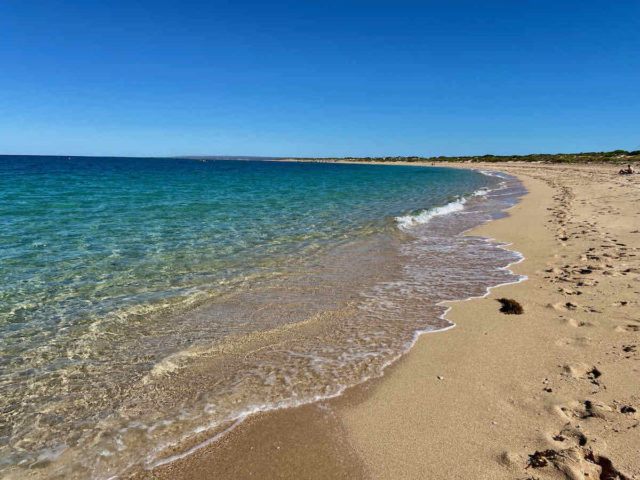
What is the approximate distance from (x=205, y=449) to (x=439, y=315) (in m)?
4.18

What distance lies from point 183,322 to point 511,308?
5261 mm

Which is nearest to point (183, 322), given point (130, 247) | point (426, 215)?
point (130, 247)

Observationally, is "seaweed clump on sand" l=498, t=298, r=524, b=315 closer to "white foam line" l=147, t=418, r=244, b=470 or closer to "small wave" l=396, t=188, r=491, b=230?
"white foam line" l=147, t=418, r=244, b=470

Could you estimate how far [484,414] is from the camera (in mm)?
3535

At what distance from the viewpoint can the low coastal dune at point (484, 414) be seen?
294cm

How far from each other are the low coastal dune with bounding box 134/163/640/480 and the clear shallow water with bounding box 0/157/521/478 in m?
0.42

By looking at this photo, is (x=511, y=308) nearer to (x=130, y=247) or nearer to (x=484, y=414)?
(x=484, y=414)

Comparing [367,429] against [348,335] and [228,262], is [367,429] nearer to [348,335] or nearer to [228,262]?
[348,335]

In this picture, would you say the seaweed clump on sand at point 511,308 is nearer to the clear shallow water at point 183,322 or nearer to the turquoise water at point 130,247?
the clear shallow water at point 183,322

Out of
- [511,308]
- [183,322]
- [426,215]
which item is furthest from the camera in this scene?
[426,215]

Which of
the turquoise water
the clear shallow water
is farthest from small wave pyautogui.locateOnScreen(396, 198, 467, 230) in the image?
the clear shallow water

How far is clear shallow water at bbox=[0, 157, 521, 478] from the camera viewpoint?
11.8 feet

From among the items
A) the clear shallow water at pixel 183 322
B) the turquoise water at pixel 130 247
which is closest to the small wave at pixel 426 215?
the turquoise water at pixel 130 247

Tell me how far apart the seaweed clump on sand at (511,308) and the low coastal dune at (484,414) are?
0.32 ft
